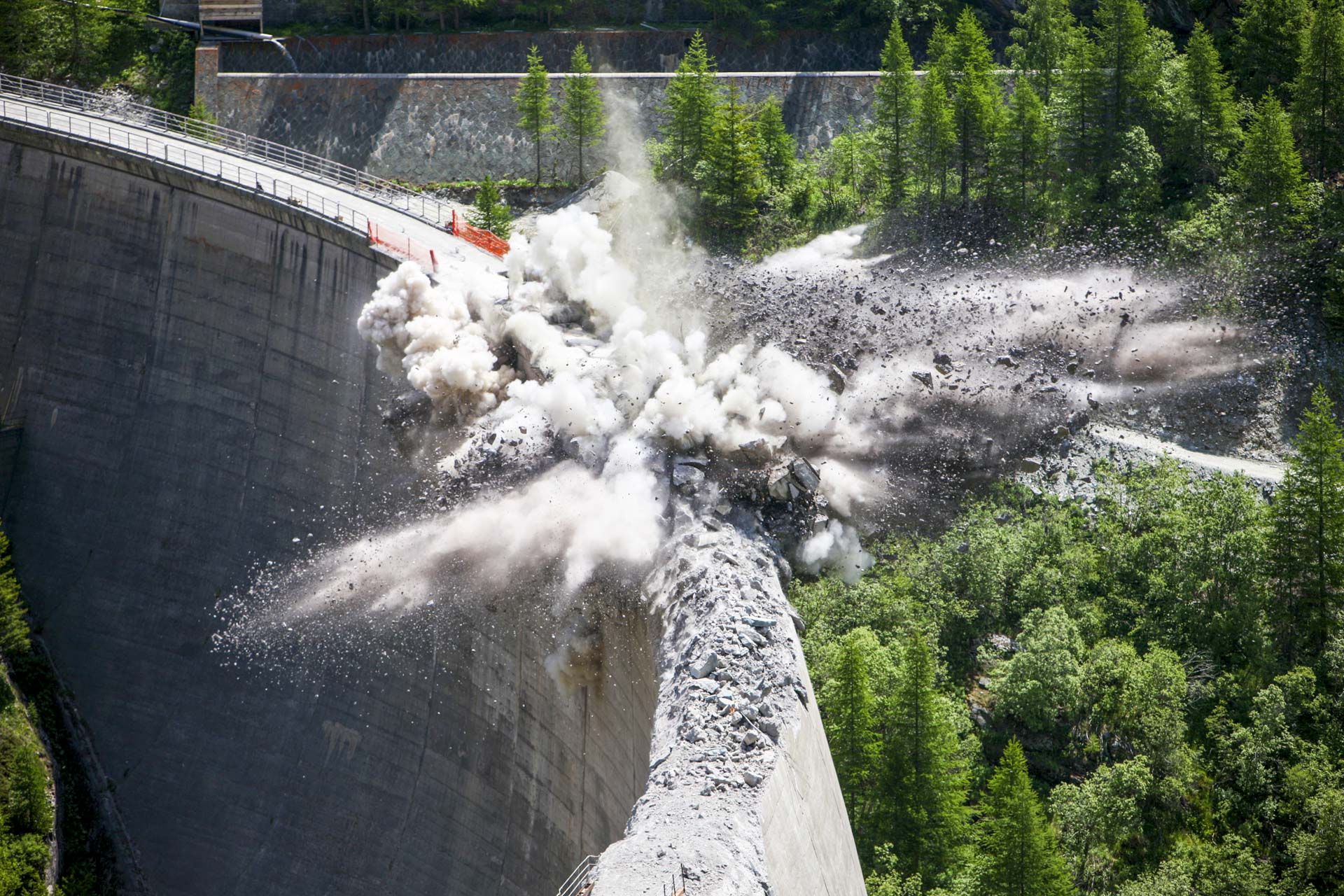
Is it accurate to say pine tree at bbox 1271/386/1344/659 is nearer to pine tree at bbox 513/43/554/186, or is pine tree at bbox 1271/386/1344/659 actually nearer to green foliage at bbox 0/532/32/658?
pine tree at bbox 513/43/554/186

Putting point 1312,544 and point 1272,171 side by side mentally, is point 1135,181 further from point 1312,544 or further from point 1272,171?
point 1312,544

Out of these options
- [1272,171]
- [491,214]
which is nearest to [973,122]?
[1272,171]

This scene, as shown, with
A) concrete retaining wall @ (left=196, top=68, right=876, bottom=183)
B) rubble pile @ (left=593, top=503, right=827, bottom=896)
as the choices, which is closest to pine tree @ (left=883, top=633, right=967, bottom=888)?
rubble pile @ (left=593, top=503, right=827, bottom=896)

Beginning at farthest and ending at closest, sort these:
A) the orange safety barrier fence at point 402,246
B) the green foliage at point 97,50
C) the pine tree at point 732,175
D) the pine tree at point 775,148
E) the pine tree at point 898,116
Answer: the green foliage at point 97,50 → the pine tree at point 775,148 → the pine tree at point 732,175 → the pine tree at point 898,116 → the orange safety barrier fence at point 402,246

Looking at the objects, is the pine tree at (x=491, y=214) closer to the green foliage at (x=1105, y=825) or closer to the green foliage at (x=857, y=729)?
the green foliage at (x=857, y=729)

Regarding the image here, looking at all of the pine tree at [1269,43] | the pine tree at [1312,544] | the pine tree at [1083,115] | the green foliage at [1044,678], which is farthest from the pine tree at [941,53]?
the green foliage at [1044,678]

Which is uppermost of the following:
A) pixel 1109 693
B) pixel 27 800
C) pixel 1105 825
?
pixel 1109 693
